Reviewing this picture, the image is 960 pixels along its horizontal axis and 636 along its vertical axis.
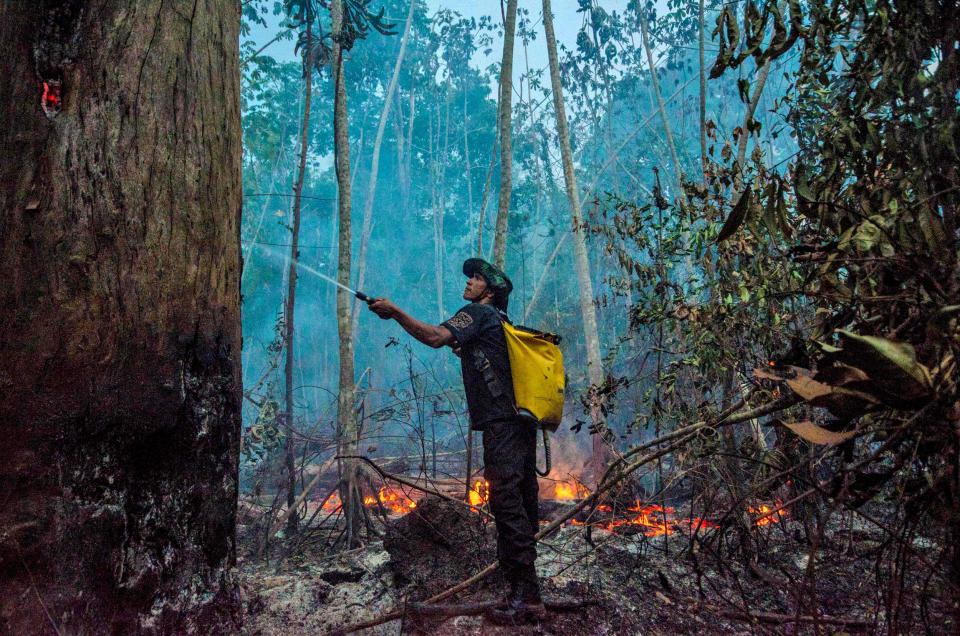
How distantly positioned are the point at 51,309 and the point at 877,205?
7.63ft

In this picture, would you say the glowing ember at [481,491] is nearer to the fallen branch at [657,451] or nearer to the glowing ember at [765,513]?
the fallen branch at [657,451]

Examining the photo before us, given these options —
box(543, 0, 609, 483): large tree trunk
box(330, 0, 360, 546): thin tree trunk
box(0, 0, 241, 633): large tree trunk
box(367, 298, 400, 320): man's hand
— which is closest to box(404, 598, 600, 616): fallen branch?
box(0, 0, 241, 633): large tree trunk

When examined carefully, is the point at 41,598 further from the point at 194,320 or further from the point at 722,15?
the point at 722,15

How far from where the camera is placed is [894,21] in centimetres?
144

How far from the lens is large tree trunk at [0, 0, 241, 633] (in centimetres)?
138

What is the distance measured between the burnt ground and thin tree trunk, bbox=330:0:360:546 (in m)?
0.54

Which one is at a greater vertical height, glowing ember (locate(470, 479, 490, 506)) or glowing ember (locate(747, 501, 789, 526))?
glowing ember (locate(747, 501, 789, 526))

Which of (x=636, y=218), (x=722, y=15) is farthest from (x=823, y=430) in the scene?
(x=636, y=218)

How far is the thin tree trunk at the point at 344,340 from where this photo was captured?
15.2 feet

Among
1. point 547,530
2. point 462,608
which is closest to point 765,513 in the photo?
point 547,530

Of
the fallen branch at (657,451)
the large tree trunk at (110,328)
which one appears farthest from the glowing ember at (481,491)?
the large tree trunk at (110,328)

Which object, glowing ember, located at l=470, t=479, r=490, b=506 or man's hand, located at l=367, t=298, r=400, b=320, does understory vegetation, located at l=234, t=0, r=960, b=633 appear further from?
man's hand, located at l=367, t=298, r=400, b=320

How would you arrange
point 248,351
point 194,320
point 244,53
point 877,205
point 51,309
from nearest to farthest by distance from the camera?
point 51,309, point 877,205, point 194,320, point 244,53, point 248,351

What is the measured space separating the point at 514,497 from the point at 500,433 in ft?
1.15
